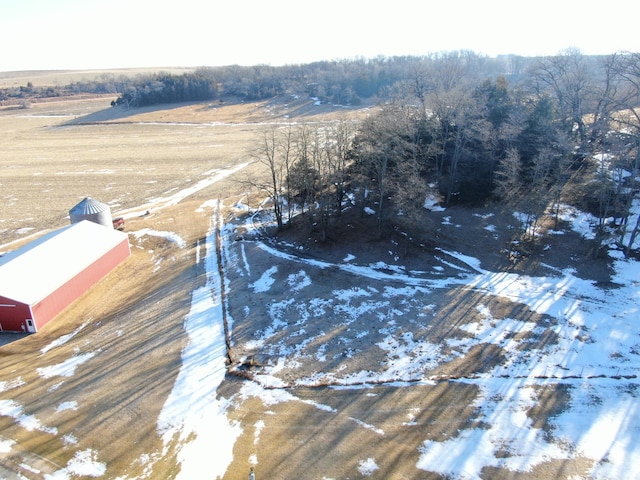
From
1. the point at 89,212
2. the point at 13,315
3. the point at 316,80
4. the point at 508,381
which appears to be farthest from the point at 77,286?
the point at 316,80

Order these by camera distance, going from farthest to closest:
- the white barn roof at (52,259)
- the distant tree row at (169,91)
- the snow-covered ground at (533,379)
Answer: the distant tree row at (169,91) → the white barn roof at (52,259) → the snow-covered ground at (533,379)

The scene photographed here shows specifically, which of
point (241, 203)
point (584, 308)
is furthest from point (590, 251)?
point (241, 203)

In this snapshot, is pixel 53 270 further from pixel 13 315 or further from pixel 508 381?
pixel 508 381

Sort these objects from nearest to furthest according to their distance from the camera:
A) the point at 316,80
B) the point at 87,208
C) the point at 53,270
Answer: the point at 53,270 → the point at 87,208 → the point at 316,80

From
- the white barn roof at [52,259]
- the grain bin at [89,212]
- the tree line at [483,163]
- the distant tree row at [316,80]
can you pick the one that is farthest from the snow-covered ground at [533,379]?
the distant tree row at [316,80]

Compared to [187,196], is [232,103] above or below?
above

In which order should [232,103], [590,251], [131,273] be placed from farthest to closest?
→ [232,103] < [131,273] < [590,251]

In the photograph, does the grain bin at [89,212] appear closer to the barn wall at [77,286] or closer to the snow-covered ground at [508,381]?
the barn wall at [77,286]

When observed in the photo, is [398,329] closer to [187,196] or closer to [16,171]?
[187,196]
